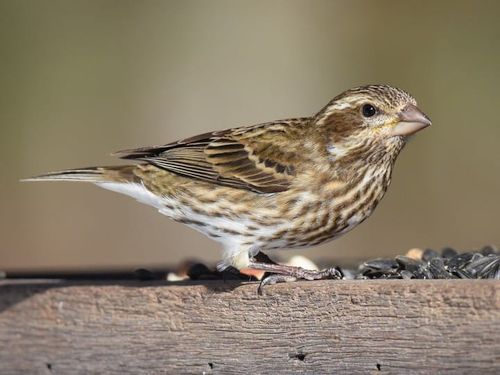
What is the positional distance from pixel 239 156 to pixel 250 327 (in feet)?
4.68

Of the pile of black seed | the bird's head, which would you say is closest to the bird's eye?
the bird's head

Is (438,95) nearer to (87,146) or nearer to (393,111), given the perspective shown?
(87,146)

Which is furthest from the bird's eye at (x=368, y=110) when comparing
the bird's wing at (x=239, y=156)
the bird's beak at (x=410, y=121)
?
the bird's wing at (x=239, y=156)

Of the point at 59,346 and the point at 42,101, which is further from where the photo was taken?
the point at 42,101

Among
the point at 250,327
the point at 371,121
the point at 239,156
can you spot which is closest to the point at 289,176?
the point at 239,156

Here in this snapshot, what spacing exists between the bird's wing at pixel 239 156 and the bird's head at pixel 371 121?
0.24 metres

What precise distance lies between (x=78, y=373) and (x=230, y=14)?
7.04 meters

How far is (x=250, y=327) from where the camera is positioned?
16.9 ft

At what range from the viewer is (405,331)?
4.74 meters

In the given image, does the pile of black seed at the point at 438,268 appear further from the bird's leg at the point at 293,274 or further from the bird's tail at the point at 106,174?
the bird's tail at the point at 106,174

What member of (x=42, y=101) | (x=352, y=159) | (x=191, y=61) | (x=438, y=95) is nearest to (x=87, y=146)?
(x=42, y=101)

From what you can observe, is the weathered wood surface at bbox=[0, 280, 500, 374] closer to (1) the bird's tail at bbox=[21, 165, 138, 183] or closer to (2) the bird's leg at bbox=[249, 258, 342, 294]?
(2) the bird's leg at bbox=[249, 258, 342, 294]

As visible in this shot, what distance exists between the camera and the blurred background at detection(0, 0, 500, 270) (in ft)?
37.4

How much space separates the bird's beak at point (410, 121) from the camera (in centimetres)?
563
